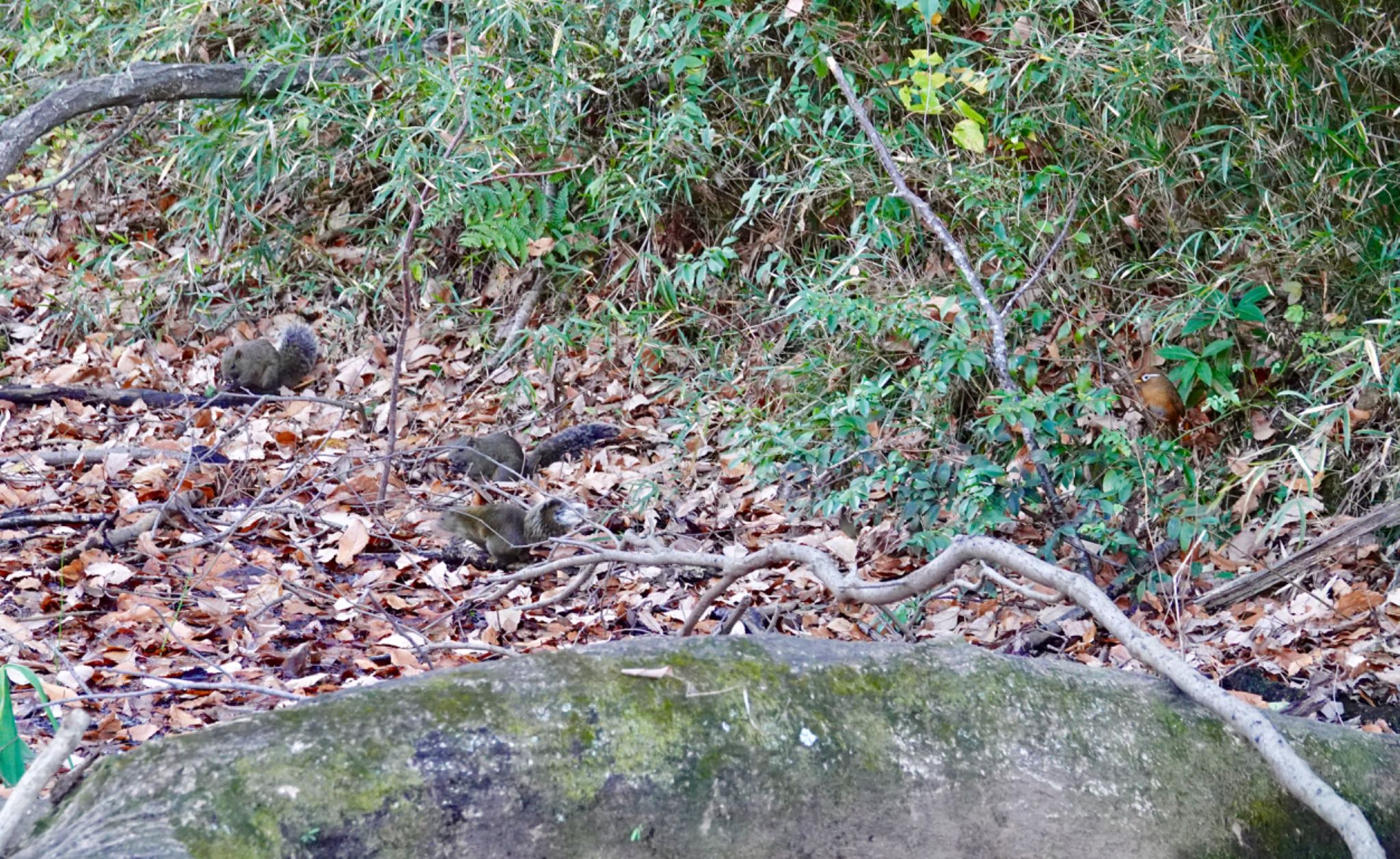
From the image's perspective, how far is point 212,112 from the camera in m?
5.91

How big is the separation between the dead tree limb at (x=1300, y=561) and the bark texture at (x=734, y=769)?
163cm

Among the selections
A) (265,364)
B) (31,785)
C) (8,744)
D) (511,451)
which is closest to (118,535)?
(511,451)

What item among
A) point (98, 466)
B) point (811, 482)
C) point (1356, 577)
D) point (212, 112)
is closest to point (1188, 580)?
point (1356, 577)

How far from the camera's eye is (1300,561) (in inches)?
131

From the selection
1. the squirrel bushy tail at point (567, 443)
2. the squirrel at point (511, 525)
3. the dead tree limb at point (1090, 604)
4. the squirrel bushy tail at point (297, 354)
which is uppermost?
the dead tree limb at point (1090, 604)

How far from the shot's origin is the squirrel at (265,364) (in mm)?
5668

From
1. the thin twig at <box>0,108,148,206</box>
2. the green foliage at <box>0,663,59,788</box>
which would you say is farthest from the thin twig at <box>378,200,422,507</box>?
the thin twig at <box>0,108,148,206</box>

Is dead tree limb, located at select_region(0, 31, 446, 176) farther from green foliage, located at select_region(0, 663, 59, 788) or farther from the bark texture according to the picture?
the bark texture

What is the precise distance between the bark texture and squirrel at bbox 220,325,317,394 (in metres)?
4.42

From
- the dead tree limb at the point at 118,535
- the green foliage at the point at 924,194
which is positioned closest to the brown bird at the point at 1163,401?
the green foliage at the point at 924,194

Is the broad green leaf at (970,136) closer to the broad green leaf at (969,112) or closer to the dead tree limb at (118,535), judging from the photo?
the broad green leaf at (969,112)

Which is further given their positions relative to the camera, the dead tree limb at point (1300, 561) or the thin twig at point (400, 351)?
the thin twig at point (400, 351)

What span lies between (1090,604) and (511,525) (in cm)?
238

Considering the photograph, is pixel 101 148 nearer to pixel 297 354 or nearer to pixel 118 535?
pixel 297 354
